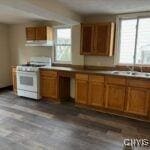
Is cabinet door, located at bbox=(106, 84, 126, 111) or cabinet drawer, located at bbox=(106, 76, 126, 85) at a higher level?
cabinet drawer, located at bbox=(106, 76, 126, 85)

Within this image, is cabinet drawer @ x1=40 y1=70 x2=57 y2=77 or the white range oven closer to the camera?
cabinet drawer @ x1=40 y1=70 x2=57 y2=77

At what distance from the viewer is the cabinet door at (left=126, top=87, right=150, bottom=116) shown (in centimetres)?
331

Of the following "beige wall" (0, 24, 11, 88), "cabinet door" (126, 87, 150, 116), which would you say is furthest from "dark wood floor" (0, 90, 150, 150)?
"beige wall" (0, 24, 11, 88)

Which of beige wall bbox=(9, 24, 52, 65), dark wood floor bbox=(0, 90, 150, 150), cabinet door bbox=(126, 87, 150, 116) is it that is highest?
beige wall bbox=(9, 24, 52, 65)

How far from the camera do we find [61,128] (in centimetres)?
307

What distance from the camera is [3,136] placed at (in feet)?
9.08

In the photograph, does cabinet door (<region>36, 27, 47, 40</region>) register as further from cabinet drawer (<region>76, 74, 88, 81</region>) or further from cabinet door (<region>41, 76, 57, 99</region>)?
cabinet drawer (<region>76, 74, 88, 81</region>)

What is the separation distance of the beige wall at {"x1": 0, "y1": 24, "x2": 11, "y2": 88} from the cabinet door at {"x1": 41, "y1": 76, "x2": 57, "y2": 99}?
2.10 metres

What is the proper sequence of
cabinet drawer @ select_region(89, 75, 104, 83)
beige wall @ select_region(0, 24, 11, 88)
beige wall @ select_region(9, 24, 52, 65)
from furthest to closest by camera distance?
beige wall @ select_region(0, 24, 11, 88)
beige wall @ select_region(9, 24, 52, 65)
cabinet drawer @ select_region(89, 75, 104, 83)

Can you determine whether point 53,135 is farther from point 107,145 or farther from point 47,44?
point 47,44

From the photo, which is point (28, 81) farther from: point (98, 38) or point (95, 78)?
point (98, 38)

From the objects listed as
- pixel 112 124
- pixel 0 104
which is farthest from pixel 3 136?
pixel 112 124

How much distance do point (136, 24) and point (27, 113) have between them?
132 inches

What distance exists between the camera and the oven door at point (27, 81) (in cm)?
449
